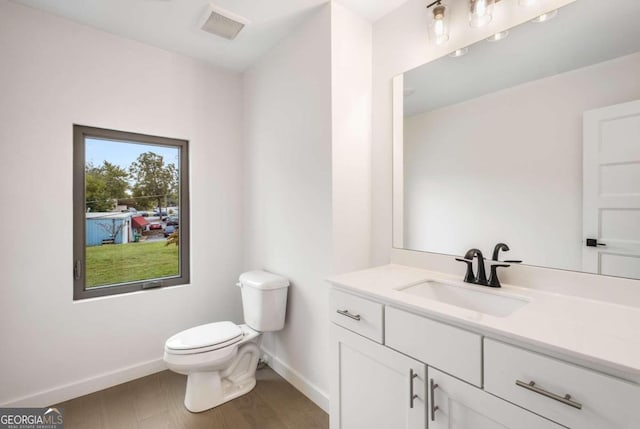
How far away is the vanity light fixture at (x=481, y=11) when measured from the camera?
1361 mm

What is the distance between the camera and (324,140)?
5.81 feet

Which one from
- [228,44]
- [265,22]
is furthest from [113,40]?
[265,22]

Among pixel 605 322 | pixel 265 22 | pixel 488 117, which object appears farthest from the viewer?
pixel 265 22

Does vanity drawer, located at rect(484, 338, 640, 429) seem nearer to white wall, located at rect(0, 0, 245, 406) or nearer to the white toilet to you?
the white toilet

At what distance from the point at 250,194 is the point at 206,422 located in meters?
1.63

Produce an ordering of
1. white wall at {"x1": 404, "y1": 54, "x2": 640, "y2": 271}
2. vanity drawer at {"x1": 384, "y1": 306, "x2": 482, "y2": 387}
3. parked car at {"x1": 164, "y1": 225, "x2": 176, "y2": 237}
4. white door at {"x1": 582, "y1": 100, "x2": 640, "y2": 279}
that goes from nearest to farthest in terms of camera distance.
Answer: vanity drawer at {"x1": 384, "y1": 306, "x2": 482, "y2": 387} → white door at {"x1": 582, "y1": 100, "x2": 640, "y2": 279} → white wall at {"x1": 404, "y1": 54, "x2": 640, "y2": 271} → parked car at {"x1": 164, "y1": 225, "x2": 176, "y2": 237}

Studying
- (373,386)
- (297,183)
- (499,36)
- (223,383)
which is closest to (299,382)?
(223,383)

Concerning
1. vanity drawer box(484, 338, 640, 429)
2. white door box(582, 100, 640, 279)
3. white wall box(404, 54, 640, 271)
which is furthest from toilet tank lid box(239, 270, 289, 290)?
white door box(582, 100, 640, 279)

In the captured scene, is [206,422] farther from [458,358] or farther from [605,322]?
[605,322]

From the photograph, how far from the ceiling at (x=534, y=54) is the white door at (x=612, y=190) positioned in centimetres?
25

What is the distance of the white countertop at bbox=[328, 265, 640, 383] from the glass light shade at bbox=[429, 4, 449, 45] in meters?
1.26

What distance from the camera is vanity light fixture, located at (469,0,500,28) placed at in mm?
1361

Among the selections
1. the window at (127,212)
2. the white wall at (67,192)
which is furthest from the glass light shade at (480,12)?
the window at (127,212)

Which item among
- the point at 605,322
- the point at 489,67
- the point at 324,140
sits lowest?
the point at 605,322
